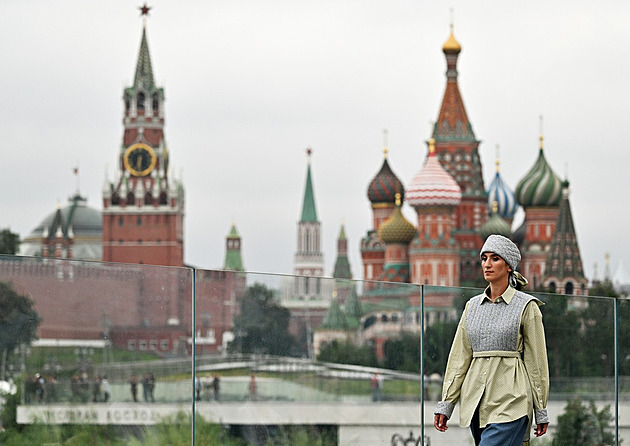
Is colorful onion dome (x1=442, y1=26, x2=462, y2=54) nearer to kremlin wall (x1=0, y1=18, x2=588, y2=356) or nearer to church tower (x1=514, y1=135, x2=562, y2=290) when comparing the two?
kremlin wall (x1=0, y1=18, x2=588, y2=356)

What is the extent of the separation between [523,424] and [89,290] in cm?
274

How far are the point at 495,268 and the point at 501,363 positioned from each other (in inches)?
15.5

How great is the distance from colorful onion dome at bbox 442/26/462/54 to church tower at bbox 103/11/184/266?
93.7ft

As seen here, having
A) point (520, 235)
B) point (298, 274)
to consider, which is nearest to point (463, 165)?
point (520, 235)

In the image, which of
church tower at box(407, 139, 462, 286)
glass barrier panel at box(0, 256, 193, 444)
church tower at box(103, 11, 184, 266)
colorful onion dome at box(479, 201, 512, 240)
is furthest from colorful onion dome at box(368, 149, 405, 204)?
glass barrier panel at box(0, 256, 193, 444)

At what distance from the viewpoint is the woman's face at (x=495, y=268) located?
7164 mm

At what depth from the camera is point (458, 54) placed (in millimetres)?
105750

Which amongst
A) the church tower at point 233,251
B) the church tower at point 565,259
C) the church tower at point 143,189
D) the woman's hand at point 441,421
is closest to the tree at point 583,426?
the woman's hand at point 441,421

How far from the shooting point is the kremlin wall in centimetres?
896

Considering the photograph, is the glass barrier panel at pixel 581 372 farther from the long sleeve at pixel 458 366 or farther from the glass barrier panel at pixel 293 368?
the long sleeve at pixel 458 366

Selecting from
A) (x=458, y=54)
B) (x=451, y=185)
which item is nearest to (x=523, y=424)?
(x=451, y=185)

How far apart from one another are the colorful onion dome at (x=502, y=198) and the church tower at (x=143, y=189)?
26.2 meters

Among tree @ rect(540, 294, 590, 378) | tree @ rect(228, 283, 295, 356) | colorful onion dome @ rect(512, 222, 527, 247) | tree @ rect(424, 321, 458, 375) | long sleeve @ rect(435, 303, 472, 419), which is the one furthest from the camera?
colorful onion dome @ rect(512, 222, 527, 247)

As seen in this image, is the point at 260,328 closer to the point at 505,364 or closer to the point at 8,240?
the point at 505,364
